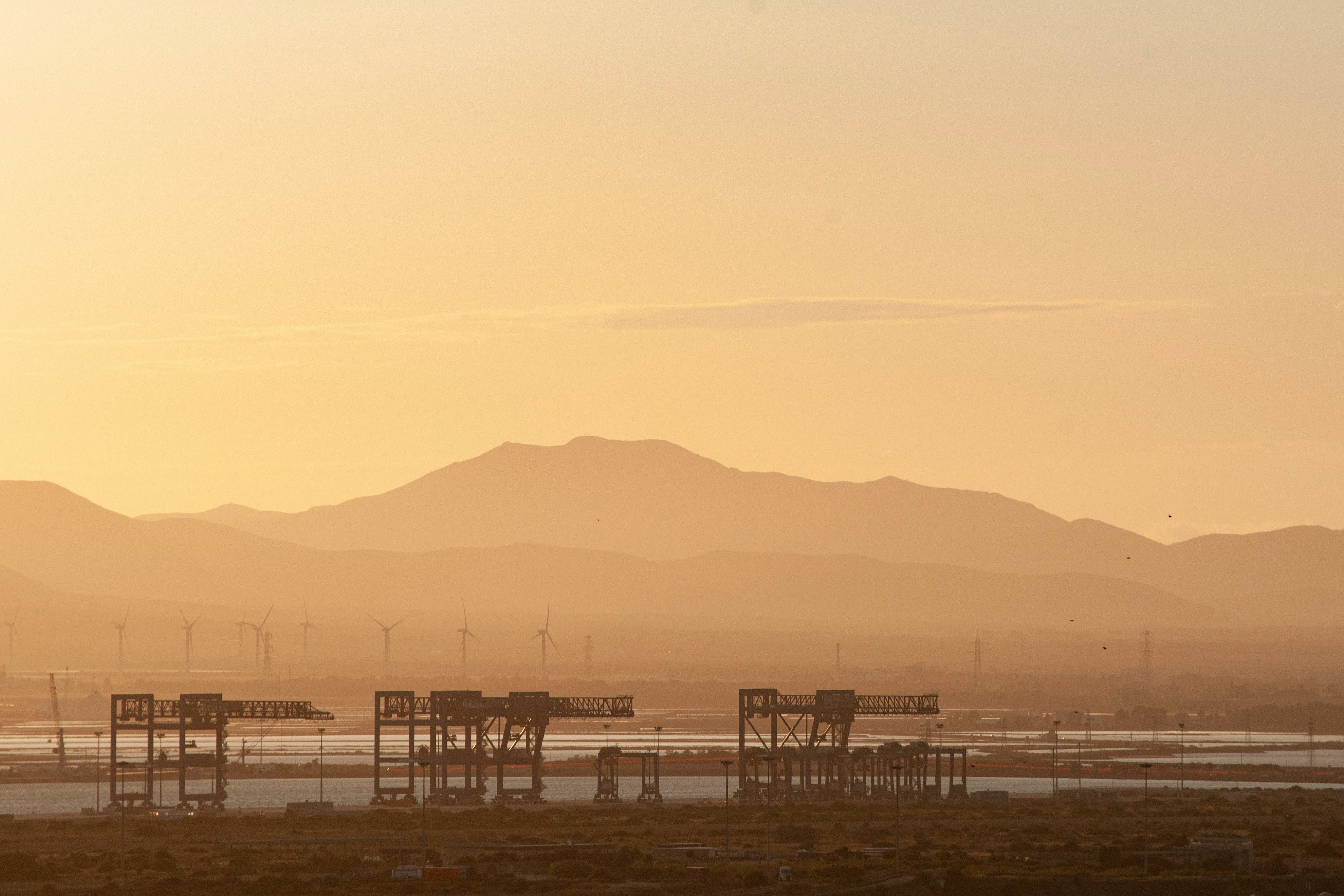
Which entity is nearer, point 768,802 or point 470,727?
point 768,802

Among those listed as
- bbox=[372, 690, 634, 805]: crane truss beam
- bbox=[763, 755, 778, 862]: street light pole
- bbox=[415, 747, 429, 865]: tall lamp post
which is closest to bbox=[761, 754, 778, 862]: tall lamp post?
bbox=[763, 755, 778, 862]: street light pole

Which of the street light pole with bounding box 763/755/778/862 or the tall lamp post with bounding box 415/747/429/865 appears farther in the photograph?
the tall lamp post with bounding box 415/747/429/865

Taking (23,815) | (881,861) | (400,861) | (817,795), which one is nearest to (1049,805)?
(817,795)

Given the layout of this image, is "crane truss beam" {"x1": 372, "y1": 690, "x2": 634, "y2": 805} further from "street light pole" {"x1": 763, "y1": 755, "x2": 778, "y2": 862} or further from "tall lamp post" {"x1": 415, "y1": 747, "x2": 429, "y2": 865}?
"street light pole" {"x1": 763, "y1": 755, "x2": 778, "y2": 862}

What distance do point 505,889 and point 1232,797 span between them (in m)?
102

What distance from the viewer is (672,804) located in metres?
161

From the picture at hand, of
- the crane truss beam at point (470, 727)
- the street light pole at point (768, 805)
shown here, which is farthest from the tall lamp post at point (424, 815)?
the street light pole at point (768, 805)

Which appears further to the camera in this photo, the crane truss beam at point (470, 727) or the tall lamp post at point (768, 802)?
the crane truss beam at point (470, 727)

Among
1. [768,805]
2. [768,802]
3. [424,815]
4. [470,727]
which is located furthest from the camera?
[470,727]

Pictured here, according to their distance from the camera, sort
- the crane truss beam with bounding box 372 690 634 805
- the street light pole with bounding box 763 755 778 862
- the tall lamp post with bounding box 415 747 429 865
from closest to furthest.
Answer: the street light pole with bounding box 763 755 778 862
the tall lamp post with bounding box 415 747 429 865
the crane truss beam with bounding box 372 690 634 805

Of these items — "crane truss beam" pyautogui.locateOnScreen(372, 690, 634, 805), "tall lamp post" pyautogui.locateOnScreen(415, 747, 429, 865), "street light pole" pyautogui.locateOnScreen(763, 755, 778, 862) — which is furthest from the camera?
"crane truss beam" pyautogui.locateOnScreen(372, 690, 634, 805)

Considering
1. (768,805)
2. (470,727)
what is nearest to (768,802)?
(768,805)

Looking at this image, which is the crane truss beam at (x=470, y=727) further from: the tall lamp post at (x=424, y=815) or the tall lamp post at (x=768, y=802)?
the tall lamp post at (x=768, y=802)

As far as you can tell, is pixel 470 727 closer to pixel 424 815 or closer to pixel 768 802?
pixel 424 815
